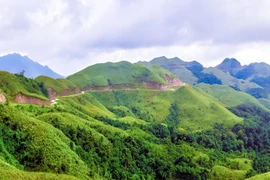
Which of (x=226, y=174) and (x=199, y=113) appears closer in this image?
(x=226, y=174)

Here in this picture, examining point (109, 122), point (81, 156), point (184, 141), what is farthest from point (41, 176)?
point (184, 141)

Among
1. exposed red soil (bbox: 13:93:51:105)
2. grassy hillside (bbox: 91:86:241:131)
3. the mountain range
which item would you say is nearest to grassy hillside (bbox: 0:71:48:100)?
the mountain range

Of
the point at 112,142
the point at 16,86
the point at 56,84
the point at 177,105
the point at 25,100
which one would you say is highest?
the point at 16,86

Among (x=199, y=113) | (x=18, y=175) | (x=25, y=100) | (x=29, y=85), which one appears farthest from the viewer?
(x=199, y=113)

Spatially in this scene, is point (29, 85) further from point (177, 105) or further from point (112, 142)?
point (177, 105)

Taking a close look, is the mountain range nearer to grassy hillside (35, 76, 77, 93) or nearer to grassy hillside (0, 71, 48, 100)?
grassy hillside (0, 71, 48, 100)

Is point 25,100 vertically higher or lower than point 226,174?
higher

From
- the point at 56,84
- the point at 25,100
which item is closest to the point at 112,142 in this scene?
the point at 25,100

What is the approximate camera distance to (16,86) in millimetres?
99875

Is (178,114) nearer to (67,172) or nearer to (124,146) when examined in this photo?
(124,146)

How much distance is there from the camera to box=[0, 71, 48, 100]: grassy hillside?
9462cm

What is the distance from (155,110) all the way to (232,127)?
4320 centimetres

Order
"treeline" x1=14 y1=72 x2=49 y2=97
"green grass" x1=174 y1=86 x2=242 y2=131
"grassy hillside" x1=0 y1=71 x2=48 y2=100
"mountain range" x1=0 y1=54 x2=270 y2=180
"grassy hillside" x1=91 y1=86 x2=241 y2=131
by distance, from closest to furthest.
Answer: "mountain range" x1=0 y1=54 x2=270 y2=180, "grassy hillside" x1=0 y1=71 x2=48 y2=100, "treeline" x1=14 y1=72 x2=49 y2=97, "green grass" x1=174 y1=86 x2=242 y2=131, "grassy hillside" x1=91 y1=86 x2=241 y2=131

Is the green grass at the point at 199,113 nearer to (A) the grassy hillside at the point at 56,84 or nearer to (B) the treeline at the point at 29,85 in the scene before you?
(A) the grassy hillside at the point at 56,84
